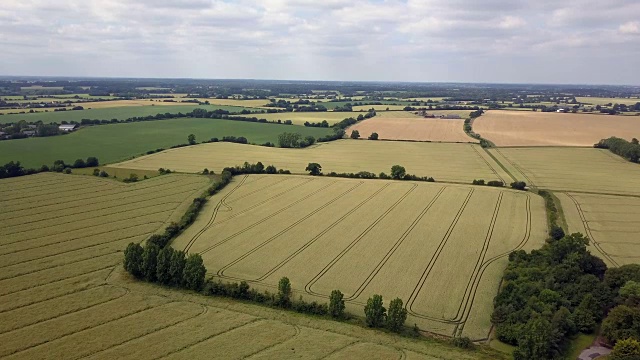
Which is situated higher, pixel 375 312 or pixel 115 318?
pixel 375 312

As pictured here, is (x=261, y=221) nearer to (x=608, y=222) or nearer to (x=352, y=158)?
(x=608, y=222)

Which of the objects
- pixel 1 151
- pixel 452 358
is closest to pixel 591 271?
pixel 452 358

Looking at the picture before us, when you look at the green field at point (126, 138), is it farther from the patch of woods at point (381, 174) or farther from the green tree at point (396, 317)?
the green tree at point (396, 317)

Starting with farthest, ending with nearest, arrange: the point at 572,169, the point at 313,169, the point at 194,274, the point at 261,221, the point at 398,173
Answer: the point at 572,169 < the point at 313,169 < the point at 398,173 < the point at 261,221 < the point at 194,274

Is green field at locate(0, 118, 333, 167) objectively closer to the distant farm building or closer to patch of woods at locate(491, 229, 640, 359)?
the distant farm building

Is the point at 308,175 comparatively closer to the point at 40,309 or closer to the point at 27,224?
the point at 27,224

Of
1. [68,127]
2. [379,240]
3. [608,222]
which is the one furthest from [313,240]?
[68,127]

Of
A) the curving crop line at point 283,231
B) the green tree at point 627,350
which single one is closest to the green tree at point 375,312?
the green tree at point 627,350
